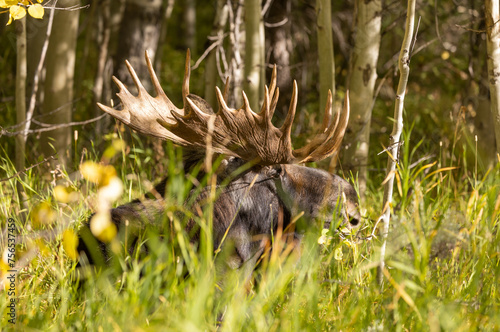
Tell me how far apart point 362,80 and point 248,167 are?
75.2 inches

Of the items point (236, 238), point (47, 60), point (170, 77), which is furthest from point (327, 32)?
point (170, 77)

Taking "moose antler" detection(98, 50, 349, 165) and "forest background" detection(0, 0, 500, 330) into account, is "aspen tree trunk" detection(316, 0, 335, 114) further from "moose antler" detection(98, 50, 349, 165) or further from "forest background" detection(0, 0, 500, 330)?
"moose antler" detection(98, 50, 349, 165)

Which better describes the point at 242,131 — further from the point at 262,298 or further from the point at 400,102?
the point at 262,298

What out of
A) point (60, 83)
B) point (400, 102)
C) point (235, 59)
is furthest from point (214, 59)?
point (400, 102)

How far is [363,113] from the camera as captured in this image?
5.20 meters

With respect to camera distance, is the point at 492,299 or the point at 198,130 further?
the point at 198,130

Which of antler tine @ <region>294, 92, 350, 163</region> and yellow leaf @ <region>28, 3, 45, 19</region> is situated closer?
yellow leaf @ <region>28, 3, 45, 19</region>

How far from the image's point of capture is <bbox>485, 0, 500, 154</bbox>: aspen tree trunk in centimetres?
397

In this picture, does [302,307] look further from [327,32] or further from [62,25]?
[62,25]

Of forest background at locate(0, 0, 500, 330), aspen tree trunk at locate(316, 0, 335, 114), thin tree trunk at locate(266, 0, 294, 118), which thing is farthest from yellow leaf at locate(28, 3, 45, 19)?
thin tree trunk at locate(266, 0, 294, 118)

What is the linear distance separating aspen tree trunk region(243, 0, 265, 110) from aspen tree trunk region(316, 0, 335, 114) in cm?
55

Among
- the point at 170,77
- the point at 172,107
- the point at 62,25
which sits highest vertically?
the point at 62,25

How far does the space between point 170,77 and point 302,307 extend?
10209 millimetres

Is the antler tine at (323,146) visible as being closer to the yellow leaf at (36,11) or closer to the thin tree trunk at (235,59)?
the yellow leaf at (36,11)
